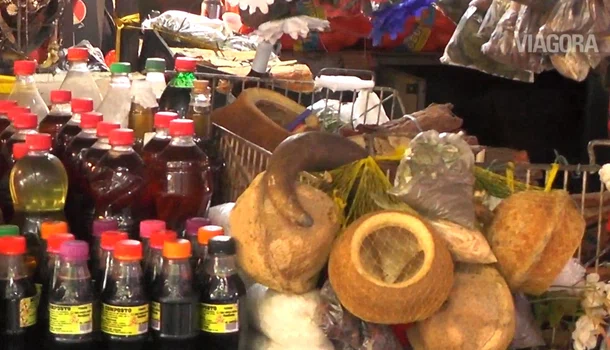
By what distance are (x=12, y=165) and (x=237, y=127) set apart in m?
0.43

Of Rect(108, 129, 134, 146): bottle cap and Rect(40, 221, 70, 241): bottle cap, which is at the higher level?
Rect(108, 129, 134, 146): bottle cap

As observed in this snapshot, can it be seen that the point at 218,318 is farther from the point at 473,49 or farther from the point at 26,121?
the point at 473,49

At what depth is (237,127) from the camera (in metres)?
1.66

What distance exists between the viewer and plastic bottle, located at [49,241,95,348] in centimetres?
109

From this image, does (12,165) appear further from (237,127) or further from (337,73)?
(337,73)

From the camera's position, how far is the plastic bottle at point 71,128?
1.47 m

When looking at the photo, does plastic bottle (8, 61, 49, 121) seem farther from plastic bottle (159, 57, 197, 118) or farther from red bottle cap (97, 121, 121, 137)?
red bottle cap (97, 121, 121, 137)

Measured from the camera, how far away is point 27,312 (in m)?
1.13

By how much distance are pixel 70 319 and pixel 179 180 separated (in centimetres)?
34

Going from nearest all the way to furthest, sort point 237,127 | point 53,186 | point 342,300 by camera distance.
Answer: point 342,300 → point 53,186 → point 237,127

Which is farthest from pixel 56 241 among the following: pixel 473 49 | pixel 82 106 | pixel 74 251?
pixel 473 49

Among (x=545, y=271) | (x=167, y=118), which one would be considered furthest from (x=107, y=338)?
(x=545, y=271)

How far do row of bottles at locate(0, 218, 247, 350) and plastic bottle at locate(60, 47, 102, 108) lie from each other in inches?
23.6

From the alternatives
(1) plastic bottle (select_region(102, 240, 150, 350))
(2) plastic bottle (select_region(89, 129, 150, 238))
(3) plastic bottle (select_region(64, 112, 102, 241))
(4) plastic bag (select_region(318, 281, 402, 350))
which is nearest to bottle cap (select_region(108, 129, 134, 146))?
(2) plastic bottle (select_region(89, 129, 150, 238))
